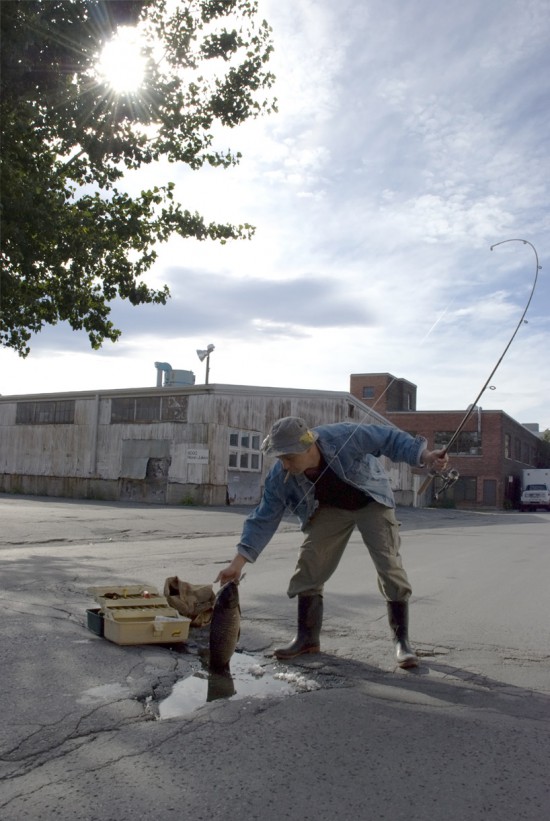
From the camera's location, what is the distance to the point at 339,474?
4.59m

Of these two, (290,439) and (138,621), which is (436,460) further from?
(138,621)

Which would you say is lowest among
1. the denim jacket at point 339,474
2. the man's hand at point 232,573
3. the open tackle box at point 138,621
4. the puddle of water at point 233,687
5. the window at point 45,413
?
the puddle of water at point 233,687

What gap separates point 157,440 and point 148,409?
1.36 m

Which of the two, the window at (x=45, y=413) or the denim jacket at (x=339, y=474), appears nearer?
the denim jacket at (x=339, y=474)

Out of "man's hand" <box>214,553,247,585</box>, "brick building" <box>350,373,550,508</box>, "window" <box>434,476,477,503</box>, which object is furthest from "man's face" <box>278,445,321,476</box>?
"window" <box>434,476,477,503</box>

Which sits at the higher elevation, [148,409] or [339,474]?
[148,409]

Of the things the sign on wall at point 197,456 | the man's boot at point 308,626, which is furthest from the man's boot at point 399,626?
the sign on wall at point 197,456

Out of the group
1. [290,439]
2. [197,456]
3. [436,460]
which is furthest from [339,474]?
[197,456]

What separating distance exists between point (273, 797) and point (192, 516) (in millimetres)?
18061

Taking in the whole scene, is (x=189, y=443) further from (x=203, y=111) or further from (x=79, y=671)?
(x=79, y=671)

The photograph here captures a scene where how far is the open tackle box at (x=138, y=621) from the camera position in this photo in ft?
15.8

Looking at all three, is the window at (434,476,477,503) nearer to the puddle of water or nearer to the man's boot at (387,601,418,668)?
the man's boot at (387,601,418,668)

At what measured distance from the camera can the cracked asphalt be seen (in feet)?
8.68

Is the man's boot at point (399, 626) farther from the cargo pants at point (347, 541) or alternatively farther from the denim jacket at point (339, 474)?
the denim jacket at point (339, 474)
